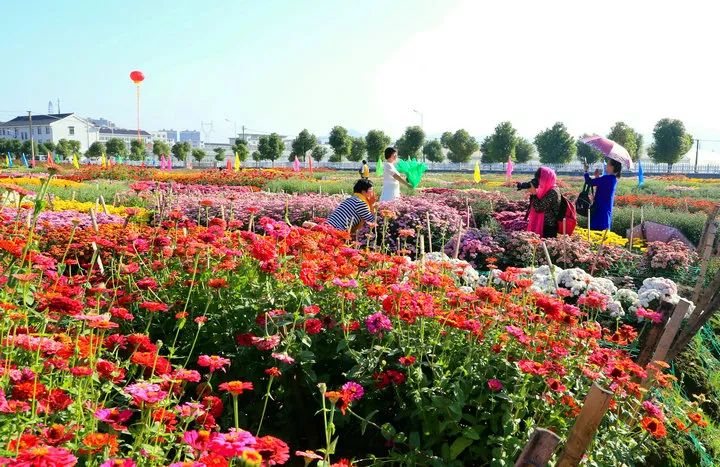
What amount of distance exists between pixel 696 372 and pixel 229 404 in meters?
3.71

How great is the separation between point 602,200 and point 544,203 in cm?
111

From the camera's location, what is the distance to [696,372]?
4.69m

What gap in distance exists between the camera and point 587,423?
5.90 ft

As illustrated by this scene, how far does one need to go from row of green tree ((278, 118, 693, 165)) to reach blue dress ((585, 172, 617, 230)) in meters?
47.0

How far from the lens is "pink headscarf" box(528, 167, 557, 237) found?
6672 mm

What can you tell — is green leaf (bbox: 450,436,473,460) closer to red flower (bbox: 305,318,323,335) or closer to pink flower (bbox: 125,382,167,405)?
red flower (bbox: 305,318,323,335)

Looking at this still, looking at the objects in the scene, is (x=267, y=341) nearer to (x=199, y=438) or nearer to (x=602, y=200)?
(x=199, y=438)

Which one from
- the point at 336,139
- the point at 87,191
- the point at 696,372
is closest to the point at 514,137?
the point at 336,139

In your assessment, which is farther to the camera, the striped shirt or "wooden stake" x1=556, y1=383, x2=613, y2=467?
the striped shirt

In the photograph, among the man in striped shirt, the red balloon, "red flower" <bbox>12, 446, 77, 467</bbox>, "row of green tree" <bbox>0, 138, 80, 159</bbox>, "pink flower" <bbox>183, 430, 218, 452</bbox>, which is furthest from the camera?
"row of green tree" <bbox>0, 138, 80, 159</bbox>

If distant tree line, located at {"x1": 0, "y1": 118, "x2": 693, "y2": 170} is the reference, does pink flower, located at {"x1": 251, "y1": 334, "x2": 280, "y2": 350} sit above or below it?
below

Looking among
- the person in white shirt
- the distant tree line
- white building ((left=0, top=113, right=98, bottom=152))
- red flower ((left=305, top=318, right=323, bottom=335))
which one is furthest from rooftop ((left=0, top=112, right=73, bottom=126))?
red flower ((left=305, top=318, right=323, bottom=335))

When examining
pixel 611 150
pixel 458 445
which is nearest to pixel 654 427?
pixel 458 445

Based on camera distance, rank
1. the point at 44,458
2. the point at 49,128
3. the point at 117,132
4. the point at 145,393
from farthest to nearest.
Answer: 1. the point at 117,132
2. the point at 49,128
3. the point at 145,393
4. the point at 44,458
